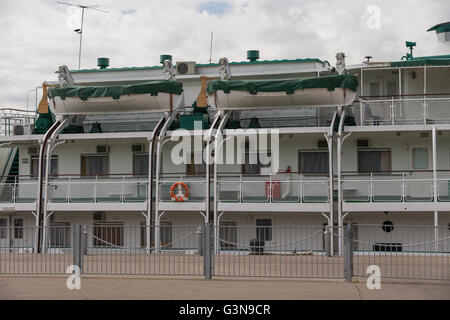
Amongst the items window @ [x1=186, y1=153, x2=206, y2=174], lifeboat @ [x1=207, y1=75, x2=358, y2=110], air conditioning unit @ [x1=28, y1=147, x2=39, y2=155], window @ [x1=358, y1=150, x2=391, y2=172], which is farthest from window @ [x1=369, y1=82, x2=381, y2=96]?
air conditioning unit @ [x1=28, y1=147, x2=39, y2=155]

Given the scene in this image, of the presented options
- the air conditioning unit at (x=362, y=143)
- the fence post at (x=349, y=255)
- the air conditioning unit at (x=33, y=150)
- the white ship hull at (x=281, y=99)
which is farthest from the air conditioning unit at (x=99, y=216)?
the fence post at (x=349, y=255)

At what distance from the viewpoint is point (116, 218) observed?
2853 centimetres

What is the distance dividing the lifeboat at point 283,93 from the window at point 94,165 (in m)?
5.97

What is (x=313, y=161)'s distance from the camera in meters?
27.8

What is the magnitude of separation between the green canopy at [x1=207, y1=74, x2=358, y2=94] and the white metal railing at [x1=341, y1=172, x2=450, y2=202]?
3665 mm

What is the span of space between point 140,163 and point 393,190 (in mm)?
10715

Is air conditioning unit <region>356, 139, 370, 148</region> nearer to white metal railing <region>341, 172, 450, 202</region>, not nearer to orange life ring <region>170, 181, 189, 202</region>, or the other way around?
white metal railing <region>341, 172, 450, 202</region>

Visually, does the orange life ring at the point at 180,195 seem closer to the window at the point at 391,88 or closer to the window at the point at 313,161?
the window at the point at 313,161

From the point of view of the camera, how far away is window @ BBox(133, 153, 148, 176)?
96.1 feet
